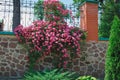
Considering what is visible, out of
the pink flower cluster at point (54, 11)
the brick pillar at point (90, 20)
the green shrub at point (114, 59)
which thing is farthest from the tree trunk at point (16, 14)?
the green shrub at point (114, 59)

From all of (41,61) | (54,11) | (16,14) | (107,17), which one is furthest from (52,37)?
(107,17)

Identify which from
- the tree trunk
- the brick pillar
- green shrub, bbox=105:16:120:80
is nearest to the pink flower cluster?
the brick pillar

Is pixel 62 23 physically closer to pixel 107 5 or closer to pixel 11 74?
pixel 11 74

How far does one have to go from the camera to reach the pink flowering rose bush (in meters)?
10.1

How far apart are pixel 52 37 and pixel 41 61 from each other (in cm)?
88

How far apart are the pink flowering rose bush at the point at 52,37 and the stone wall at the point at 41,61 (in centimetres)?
24

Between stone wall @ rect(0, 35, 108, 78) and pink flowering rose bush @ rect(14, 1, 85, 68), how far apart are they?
245 mm

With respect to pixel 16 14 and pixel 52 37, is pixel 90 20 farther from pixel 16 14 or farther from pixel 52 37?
pixel 16 14

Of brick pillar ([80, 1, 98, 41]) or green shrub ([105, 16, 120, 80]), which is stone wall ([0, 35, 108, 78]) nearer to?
brick pillar ([80, 1, 98, 41])

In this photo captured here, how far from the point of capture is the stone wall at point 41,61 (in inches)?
397

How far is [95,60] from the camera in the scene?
11141mm

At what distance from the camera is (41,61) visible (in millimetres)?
10375

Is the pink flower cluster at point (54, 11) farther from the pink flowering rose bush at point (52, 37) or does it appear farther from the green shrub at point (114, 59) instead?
the green shrub at point (114, 59)

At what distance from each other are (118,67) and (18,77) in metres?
3.94
